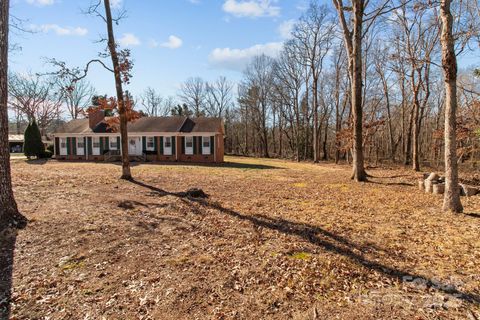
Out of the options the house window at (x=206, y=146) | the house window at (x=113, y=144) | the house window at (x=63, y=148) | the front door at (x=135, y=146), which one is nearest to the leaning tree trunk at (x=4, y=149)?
the house window at (x=206, y=146)

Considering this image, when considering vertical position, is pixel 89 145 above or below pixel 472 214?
above

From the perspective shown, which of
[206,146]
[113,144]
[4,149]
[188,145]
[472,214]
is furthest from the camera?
[113,144]

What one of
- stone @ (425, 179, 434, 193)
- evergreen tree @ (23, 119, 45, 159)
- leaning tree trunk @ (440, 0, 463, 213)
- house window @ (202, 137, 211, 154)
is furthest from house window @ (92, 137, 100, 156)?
leaning tree trunk @ (440, 0, 463, 213)

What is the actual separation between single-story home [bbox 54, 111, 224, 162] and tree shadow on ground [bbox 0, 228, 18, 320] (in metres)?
19.4

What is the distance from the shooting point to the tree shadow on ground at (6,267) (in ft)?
10.7

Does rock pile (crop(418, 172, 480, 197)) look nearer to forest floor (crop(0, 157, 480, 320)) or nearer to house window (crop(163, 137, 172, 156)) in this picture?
forest floor (crop(0, 157, 480, 320))

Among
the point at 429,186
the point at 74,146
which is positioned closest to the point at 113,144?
the point at 74,146

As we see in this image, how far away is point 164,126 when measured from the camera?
2561 centimetres

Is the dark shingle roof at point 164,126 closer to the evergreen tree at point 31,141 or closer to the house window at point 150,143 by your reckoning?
the house window at point 150,143

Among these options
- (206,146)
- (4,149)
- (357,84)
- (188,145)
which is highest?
(357,84)

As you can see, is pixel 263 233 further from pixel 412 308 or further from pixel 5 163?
pixel 5 163

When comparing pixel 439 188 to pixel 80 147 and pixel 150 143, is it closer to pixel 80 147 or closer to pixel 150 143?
pixel 150 143

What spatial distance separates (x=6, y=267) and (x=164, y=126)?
73.0 ft

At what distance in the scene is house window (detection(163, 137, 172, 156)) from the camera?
80.9 ft
